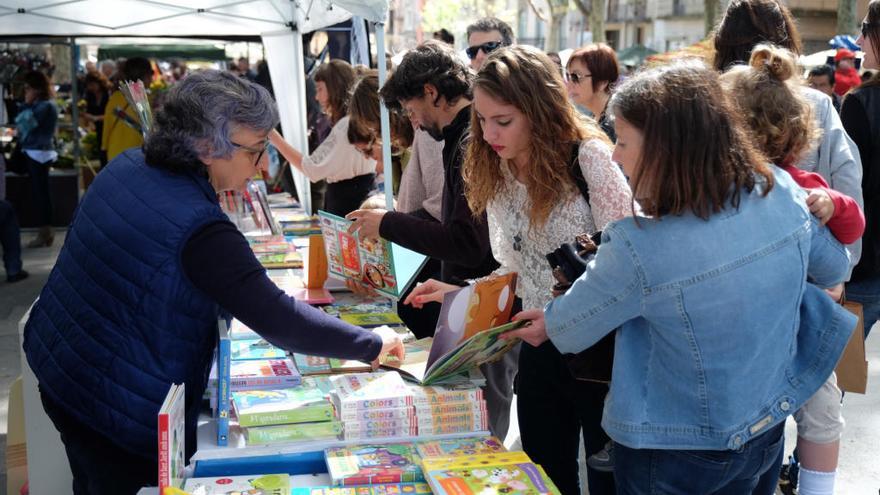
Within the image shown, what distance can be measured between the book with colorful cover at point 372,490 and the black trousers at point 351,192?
295 cm

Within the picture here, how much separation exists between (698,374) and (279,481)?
34.5 inches

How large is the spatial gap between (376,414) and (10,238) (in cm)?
600

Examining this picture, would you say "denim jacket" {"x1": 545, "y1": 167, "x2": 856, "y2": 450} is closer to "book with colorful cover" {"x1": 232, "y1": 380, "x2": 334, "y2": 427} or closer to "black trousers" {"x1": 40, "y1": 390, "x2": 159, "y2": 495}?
"book with colorful cover" {"x1": 232, "y1": 380, "x2": 334, "y2": 427}

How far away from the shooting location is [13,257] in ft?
23.9

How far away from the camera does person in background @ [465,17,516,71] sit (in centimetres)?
524

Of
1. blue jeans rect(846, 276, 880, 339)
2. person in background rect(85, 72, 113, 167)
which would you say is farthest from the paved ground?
person in background rect(85, 72, 113, 167)

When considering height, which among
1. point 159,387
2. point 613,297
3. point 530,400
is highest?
point 613,297

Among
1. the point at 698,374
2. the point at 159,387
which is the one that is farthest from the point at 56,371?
the point at 698,374

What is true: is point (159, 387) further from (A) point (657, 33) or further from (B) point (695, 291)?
(A) point (657, 33)

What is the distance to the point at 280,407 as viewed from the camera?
7.03 feet

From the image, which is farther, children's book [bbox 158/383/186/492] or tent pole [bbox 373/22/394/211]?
tent pole [bbox 373/22/394/211]

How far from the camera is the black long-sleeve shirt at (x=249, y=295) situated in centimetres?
185

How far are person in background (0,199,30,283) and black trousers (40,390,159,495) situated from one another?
5.62 m

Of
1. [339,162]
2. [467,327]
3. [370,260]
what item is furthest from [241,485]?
[339,162]
